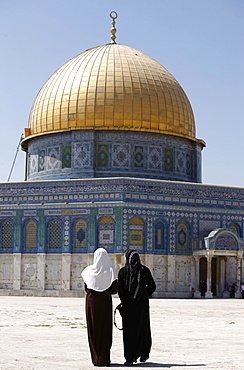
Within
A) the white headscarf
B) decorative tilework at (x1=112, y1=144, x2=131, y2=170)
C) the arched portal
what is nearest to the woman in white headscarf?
the white headscarf

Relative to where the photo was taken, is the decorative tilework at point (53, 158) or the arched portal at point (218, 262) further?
the decorative tilework at point (53, 158)

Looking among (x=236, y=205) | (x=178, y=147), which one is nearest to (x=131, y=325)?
(x=236, y=205)

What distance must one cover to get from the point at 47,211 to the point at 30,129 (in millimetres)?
6701

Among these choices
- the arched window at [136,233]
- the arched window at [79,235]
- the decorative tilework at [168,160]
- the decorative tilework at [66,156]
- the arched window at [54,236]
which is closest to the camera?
the arched window at [136,233]

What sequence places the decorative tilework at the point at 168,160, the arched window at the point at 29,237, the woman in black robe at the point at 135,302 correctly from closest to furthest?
the woman in black robe at the point at 135,302 → the arched window at the point at 29,237 → the decorative tilework at the point at 168,160

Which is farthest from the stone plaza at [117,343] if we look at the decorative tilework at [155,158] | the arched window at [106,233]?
the decorative tilework at [155,158]

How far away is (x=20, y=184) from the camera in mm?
32219

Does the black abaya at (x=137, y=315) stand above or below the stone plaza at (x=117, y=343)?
above

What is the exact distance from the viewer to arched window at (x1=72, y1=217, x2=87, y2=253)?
102 feet

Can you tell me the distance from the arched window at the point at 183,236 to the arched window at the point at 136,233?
1.78 meters

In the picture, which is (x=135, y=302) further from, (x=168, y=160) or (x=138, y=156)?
(x=168, y=160)

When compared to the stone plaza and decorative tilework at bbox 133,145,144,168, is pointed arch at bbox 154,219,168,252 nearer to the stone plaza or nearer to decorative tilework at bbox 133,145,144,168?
decorative tilework at bbox 133,145,144,168

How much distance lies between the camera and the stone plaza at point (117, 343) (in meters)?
8.65

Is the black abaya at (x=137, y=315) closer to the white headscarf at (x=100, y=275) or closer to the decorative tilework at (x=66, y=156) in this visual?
the white headscarf at (x=100, y=275)
